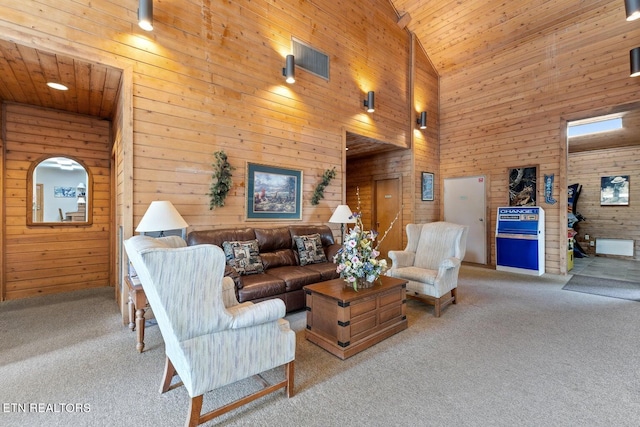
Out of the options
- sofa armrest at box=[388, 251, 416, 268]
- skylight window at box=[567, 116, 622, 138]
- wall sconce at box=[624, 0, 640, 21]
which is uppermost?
wall sconce at box=[624, 0, 640, 21]

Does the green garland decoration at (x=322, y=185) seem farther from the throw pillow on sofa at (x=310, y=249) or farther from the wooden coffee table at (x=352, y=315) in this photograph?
the wooden coffee table at (x=352, y=315)

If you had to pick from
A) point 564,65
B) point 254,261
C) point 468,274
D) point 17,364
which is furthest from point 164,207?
point 564,65

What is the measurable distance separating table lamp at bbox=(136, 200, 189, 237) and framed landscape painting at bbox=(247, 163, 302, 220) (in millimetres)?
1185

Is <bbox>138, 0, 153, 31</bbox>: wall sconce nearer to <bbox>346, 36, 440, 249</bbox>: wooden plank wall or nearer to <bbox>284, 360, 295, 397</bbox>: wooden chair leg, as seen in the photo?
<bbox>284, 360, 295, 397</bbox>: wooden chair leg

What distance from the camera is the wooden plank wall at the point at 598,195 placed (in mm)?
6859

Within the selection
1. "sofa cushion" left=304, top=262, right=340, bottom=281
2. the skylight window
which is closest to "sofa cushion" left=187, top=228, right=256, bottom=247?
"sofa cushion" left=304, top=262, right=340, bottom=281

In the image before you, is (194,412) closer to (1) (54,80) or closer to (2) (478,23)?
(1) (54,80)

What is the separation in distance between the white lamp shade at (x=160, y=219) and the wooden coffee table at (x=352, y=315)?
5.02 ft

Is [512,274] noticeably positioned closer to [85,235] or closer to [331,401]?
[331,401]

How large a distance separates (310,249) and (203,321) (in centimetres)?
253

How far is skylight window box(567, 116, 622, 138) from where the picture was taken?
589cm

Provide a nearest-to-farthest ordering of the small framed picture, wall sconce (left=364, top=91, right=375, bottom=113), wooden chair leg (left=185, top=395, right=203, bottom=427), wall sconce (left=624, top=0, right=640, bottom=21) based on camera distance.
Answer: wooden chair leg (left=185, top=395, right=203, bottom=427), wall sconce (left=624, top=0, right=640, bottom=21), wall sconce (left=364, top=91, right=375, bottom=113), the small framed picture

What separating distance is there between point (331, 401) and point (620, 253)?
359 inches

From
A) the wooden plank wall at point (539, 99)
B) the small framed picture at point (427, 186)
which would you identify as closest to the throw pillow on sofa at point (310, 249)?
the small framed picture at point (427, 186)
